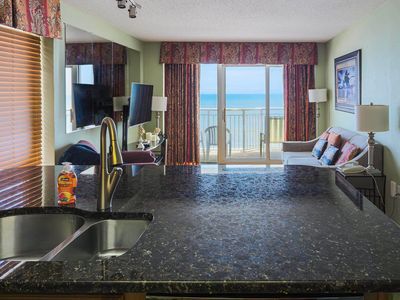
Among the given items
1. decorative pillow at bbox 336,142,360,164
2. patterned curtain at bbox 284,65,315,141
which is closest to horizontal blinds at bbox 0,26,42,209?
decorative pillow at bbox 336,142,360,164

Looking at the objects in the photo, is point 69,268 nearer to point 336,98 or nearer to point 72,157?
point 72,157

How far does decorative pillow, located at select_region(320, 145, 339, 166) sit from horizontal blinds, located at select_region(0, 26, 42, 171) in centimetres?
333

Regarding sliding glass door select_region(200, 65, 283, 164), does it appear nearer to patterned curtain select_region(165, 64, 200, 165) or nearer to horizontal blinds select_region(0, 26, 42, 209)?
patterned curtain select_region(165, 64, 200, 165)

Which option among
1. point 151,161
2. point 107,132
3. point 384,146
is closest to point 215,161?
point 151,161

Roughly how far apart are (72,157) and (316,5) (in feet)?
9.58

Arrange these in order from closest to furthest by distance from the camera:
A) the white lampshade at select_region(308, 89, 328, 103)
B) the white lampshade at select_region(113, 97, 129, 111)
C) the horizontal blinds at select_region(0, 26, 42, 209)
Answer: the horizontal blinds at select_region(0, 26, 42, 209), the white lampshade at select_region(113, 97, 129, 111), the white lampshade at select_region(308, 89, 328, 103)

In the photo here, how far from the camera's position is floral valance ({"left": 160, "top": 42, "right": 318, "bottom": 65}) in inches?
297

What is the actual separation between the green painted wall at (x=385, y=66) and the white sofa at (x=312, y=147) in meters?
0.09

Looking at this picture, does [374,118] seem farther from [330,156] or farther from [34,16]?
[34,16]

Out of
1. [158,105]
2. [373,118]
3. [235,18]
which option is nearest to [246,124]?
[158,105]

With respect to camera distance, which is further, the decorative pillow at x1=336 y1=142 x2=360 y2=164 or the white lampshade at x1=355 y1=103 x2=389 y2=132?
the decorative pillow at x1=336 y1=142 x2=360 y2=164

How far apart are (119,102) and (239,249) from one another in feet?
17.2

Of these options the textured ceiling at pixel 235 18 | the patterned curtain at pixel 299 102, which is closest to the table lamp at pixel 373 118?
the textured ceiling at pixel 235 18

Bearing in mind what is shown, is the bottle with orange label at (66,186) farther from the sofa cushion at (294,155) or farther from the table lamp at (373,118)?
the sofa cushion at (294,155)
